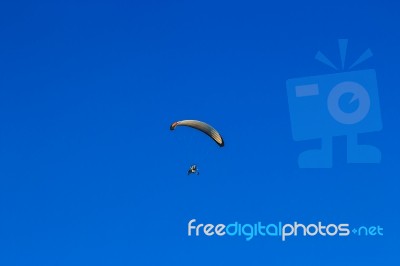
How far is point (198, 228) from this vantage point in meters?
3.79

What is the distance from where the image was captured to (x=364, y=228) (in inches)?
148

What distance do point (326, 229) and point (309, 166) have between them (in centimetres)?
30

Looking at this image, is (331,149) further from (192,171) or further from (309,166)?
(192,171)

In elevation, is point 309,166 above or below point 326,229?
above

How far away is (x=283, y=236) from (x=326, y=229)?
0.66 feet

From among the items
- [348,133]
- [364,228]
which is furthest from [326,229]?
[348,133]

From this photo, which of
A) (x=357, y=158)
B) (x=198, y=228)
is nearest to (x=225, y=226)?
(x=198, y=228)

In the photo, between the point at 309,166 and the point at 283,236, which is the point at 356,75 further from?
the point at 283,236

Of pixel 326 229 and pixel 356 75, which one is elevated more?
pixel 356 75

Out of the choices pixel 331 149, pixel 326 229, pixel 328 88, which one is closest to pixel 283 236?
pixel 326 229

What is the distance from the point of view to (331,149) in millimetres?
3814

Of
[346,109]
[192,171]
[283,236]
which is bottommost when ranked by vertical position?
[283,236]

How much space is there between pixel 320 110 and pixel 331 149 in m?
0.20

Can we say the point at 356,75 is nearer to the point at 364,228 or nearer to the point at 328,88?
the point at 328,88
